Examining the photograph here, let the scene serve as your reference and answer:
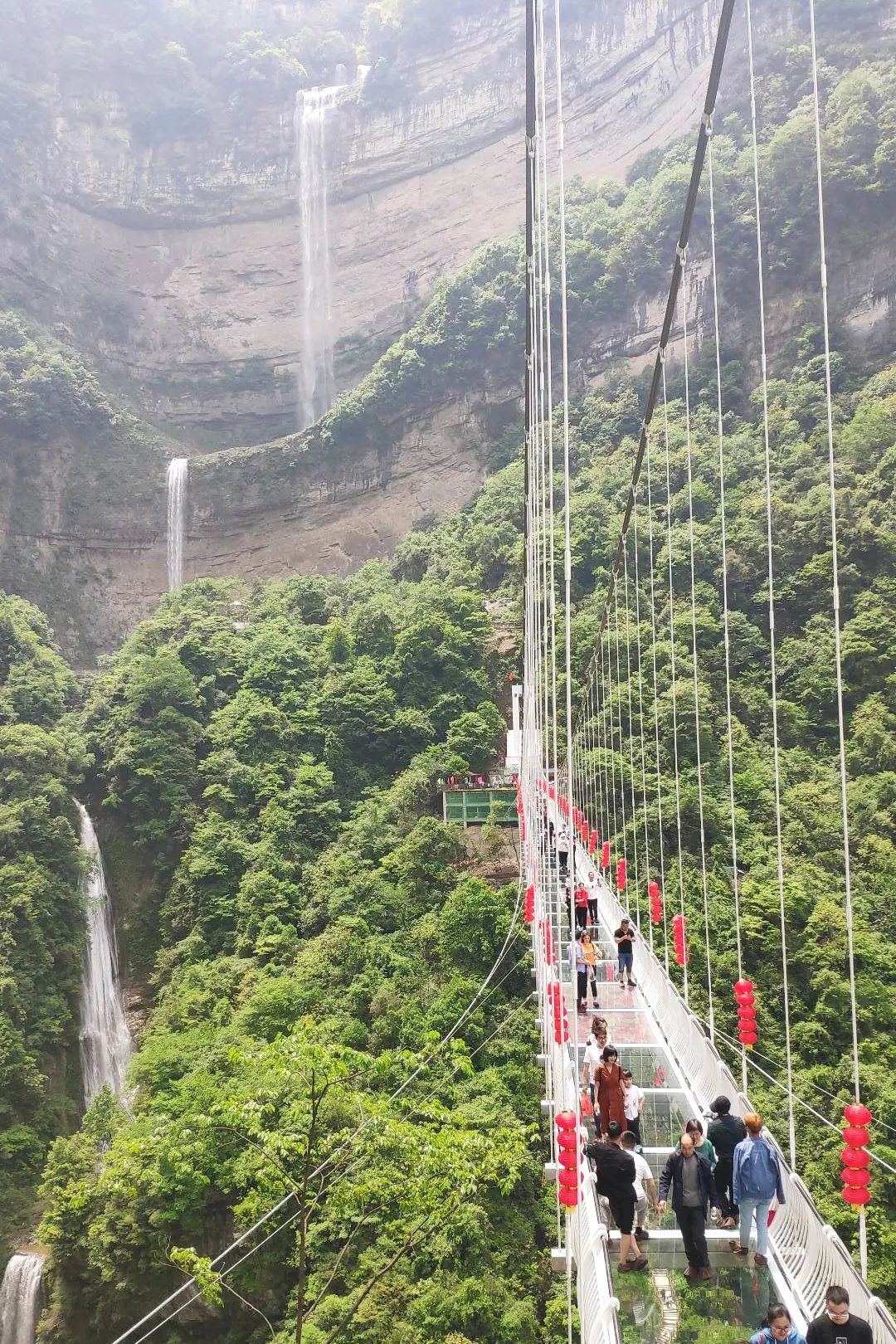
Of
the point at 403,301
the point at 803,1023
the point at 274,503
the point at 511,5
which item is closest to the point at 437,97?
the point at 511,5

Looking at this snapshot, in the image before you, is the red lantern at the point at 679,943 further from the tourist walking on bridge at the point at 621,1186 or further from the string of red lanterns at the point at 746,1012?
the tourist walking on bridge at the point at 621,1186

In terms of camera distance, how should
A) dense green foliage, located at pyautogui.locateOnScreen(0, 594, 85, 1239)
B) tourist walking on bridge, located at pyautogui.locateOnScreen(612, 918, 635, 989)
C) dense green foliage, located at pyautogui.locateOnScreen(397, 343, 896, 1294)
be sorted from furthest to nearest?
1. dense green foliage, located at pyautogui.locateOnScreen(0, 594, 85, 1239)
2. dense green foliage, located at pyautogui.locateOnScreen(397, 343, 896, 1294)
3. tourist walking on bridge, located at pyautogui.locateOnScreen(612, 918, 635, 989)

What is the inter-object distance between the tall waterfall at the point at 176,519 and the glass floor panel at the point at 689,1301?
118 ft

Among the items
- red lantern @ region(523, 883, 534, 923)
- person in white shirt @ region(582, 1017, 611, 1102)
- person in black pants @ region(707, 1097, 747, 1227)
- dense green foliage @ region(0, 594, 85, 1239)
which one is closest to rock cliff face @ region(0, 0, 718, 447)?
dense green foliage @ region(0, 594, 85, 1239)

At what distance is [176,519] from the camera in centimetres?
3794

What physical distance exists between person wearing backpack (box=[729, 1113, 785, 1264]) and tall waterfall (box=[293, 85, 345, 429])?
1668 inches

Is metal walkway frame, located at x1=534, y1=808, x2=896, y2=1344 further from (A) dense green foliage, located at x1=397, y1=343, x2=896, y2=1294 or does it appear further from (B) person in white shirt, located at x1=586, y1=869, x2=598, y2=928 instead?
(A) dense green foliage, located at x1=397, y1=343, x2=896, y2=1294

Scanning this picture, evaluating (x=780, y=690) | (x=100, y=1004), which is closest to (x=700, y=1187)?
(x=780, y=690)

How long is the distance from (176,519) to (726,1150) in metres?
36.5

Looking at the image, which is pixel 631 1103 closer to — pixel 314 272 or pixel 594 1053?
pixel 594 1053

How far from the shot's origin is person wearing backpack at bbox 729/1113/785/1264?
158 inches

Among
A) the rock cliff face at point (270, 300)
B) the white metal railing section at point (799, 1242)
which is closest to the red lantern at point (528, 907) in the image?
the white metal railing section at point (799, 1242)

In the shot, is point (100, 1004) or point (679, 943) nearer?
point (679, 943)

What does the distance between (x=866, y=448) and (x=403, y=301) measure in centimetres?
2673
